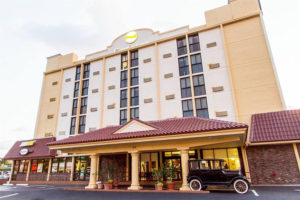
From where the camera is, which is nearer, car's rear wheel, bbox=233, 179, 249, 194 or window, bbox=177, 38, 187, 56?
car's rear wheel, bbox=233, 179, 249, 194

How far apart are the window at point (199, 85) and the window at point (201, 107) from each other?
2.59 ft

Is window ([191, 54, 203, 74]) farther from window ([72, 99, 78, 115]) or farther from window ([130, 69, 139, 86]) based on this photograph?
window ([72, 99, 78, 115])

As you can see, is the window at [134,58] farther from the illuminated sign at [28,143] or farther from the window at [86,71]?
the illuminated sign at [28,143]

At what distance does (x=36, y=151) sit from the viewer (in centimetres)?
2533

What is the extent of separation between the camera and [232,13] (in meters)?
23.2

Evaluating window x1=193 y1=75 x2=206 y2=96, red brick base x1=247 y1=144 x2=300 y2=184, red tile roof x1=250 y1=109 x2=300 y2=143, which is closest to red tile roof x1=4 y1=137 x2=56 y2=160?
window x1=193 y1=75 x2=206 y2=96

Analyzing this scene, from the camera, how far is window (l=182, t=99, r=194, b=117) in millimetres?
21688

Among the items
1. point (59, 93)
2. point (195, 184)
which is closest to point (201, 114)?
point (195, 184)

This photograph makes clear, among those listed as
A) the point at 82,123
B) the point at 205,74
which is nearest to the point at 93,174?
the point at 82,123

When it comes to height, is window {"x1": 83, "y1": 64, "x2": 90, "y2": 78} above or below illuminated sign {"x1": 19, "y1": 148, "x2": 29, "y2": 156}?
above

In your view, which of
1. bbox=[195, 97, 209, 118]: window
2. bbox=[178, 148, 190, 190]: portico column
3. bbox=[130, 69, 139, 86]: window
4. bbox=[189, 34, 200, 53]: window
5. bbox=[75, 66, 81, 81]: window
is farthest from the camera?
bbox=[75, 66, 81, 81]: window

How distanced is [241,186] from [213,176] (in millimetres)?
1615

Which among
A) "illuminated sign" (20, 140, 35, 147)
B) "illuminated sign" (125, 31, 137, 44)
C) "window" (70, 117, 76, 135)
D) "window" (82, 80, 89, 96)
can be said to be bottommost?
"illuminated sign" (20, 140, 35, 147)

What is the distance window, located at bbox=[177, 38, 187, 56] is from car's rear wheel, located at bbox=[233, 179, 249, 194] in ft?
56.0
